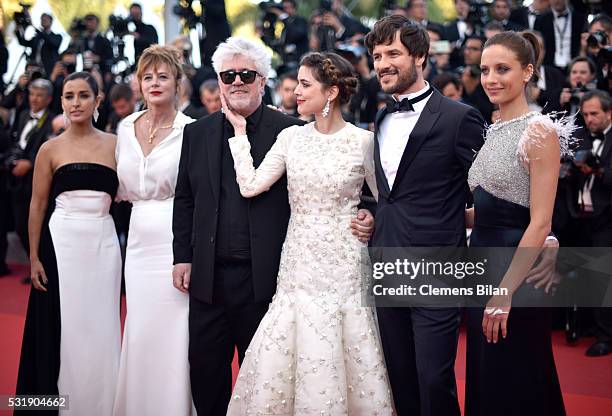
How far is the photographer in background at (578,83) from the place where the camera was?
6.58 meters

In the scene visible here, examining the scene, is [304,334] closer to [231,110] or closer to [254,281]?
[254,281]

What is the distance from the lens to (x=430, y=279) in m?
3.40

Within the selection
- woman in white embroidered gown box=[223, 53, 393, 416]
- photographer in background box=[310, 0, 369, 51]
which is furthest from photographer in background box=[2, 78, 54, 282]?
woman in white embroidered gown box=[223, 53, 393, 416]

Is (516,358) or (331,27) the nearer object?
(516,358)

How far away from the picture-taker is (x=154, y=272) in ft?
13.7

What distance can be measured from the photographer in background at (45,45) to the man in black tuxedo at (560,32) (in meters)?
5.81

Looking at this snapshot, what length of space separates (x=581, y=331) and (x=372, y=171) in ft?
11.3

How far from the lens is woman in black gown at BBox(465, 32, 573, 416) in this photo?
307 cm

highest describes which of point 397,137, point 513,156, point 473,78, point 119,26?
point 119,26

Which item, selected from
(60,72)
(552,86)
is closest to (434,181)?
(552,86)

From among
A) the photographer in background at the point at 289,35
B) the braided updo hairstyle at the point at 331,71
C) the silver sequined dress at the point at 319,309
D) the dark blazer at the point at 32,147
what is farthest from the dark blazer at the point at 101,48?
the silver sequined dress at the point at 319,309

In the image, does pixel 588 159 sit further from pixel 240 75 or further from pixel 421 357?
pixel 421 357

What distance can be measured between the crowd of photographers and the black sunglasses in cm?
108

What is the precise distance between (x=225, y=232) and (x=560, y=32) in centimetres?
538
